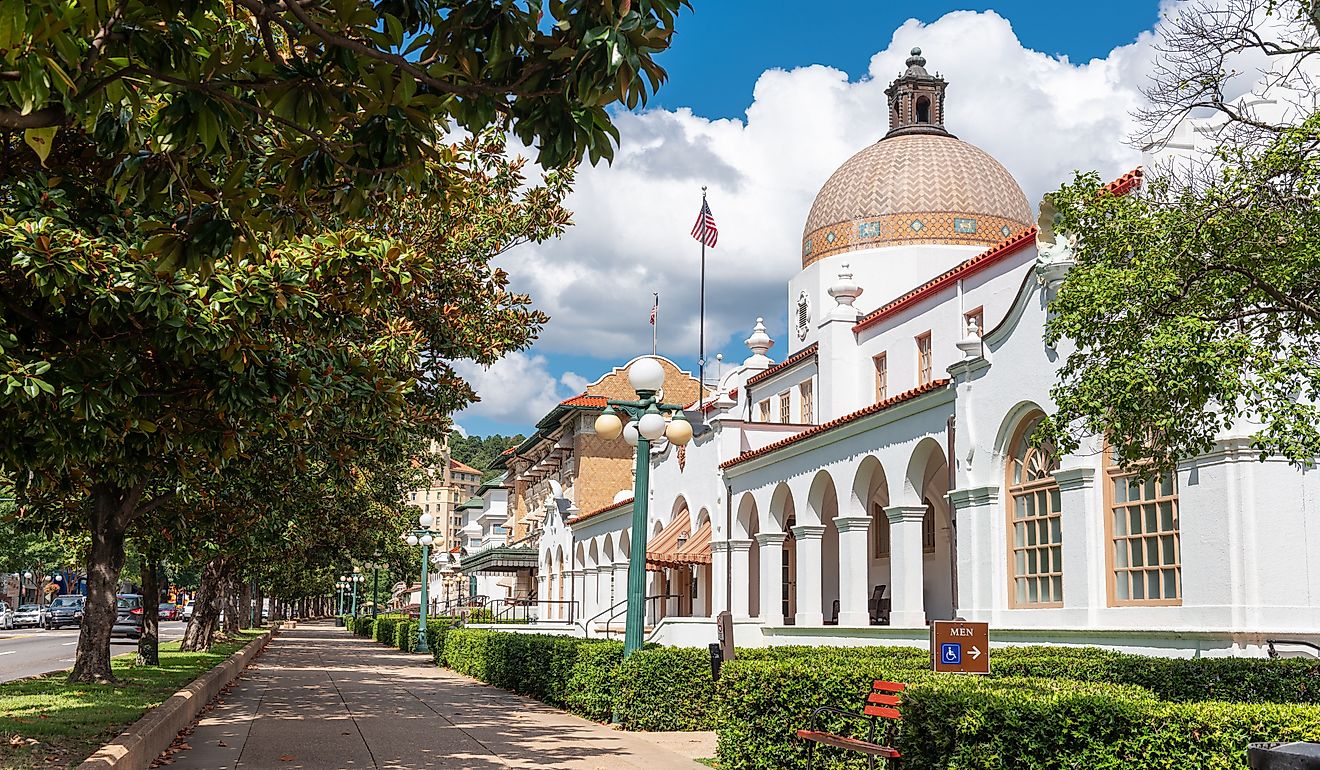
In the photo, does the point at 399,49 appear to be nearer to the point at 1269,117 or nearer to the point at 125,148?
the point at 125,148

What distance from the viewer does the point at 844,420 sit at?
2428 centimetres

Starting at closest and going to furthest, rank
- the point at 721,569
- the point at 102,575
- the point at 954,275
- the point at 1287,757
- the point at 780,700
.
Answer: the point at 1287,757, the point at 780,700, the point at 102,575, the point at 954,275, the point at 721,569

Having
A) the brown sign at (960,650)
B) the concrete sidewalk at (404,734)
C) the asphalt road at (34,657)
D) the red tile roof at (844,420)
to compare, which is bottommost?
the asphalt road at (34,657)

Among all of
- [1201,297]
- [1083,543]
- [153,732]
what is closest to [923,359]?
[1083,543]

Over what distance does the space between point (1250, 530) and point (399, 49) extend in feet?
42.3

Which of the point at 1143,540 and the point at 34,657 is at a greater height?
the point at 1143,540

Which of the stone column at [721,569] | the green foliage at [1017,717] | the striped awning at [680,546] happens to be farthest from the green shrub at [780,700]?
the striped awning at [680,546]

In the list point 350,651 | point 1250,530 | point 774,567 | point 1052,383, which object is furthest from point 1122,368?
point 350,651

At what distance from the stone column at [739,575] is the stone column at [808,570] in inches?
117

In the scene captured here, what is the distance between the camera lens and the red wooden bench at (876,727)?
883 centimetres

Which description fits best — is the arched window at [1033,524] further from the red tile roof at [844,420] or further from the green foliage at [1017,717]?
the green foliage at [1017,717]

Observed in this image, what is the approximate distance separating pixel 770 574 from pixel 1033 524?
1021 centimetres

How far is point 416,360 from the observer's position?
1380 centimetres

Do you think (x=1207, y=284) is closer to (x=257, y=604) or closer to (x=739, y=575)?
(x=739, y=575)
